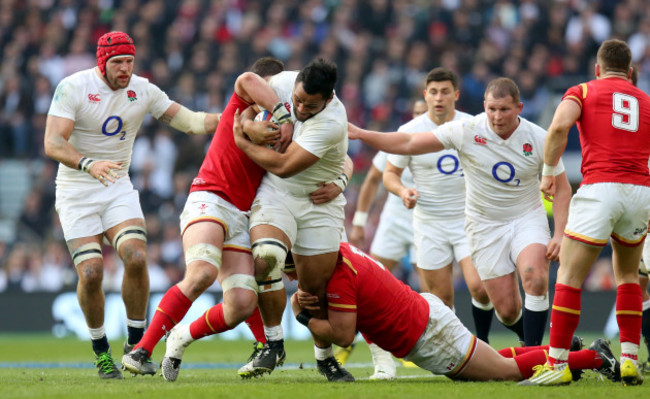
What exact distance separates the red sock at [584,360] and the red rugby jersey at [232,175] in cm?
288

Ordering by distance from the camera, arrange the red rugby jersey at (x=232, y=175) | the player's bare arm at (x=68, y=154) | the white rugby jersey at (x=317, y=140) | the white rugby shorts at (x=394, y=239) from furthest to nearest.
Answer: the white rugby shorts at (x=394, y=239) < the player's bare arm at (x=68, y=154) < the red rugby jersey at (x=232, y=175) < the white rugby jersey at (x=317, y=140)

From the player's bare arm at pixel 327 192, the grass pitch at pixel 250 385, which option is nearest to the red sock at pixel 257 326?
the grass pitch at pixel 250 385

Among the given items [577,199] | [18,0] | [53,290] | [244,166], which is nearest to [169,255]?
[53,290]

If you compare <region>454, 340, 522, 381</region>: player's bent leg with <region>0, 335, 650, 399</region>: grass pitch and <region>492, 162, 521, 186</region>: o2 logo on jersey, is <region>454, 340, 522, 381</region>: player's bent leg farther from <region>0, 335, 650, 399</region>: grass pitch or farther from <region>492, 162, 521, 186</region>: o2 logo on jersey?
<region>492, 162, 521, 186</region>: o2 logo on jersey

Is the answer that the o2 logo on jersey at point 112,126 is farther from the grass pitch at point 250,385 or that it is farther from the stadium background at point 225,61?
the stadium background at point 225,61

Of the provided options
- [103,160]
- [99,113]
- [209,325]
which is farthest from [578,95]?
[99,113]

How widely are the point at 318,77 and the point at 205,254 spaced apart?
1655 mm

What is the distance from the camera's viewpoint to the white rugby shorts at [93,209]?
8852 millimetres

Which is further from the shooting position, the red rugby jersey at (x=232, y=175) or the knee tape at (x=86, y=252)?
the knee tape at (x=86, y=252)

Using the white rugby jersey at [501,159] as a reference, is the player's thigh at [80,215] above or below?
below

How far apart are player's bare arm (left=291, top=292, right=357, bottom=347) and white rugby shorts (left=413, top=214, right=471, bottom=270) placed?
134 inches

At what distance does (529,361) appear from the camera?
25.0 ft

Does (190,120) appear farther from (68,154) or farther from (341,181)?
(341,181)

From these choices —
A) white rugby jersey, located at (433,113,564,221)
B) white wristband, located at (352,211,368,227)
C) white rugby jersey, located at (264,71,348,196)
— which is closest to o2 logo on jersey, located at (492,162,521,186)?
white rugby jersey, located at (433,113,564,221)
